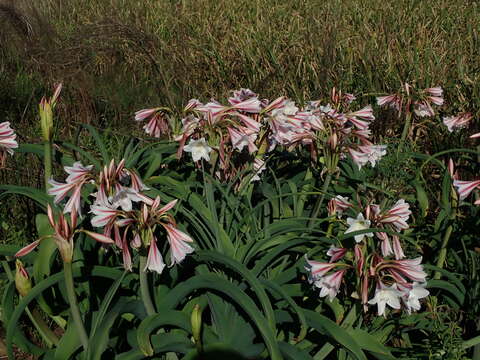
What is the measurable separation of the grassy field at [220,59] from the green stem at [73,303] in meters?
1.12

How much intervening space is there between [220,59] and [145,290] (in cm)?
300

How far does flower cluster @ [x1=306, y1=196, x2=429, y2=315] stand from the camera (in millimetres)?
1434

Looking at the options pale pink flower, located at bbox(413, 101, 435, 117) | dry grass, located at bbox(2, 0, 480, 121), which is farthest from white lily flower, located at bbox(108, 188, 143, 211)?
dry grass, located at bbox(2, 0, 480, 121)

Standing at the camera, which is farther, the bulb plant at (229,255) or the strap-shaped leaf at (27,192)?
the strap-shaped leaf at (27,192)

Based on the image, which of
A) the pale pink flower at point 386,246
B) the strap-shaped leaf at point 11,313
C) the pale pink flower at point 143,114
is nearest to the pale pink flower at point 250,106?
the pale pink flower at point 143,114

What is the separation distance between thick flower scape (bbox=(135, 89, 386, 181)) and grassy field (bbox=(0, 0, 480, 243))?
97cm

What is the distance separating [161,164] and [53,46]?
191 cm

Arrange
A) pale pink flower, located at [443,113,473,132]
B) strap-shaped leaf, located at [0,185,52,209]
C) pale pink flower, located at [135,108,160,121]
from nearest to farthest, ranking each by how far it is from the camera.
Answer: strap-shaped leaf, located at [0,185,52,209] < pale pink flower, located at [135,108,160,121] < pale pink flower, located at [443,113,473,132]

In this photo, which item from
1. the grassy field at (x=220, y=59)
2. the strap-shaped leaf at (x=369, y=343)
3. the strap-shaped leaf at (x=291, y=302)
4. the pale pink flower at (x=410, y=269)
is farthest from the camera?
the grassy field at (x=220, y=59)

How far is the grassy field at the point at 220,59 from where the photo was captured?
3.47 m

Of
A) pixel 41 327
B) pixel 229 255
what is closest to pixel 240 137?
pixel 229 255

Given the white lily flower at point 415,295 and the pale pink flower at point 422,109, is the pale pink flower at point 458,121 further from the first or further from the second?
the white lily flower at point 415,295

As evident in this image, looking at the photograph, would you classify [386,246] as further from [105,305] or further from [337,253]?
[105,305]

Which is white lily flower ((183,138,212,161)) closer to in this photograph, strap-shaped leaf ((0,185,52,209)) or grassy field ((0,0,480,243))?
strap-shaped leaf ((0,185,52,209))
